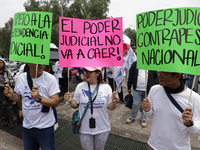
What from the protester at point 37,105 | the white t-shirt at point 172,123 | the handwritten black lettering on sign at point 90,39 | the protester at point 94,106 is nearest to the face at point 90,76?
the protester at point 94,106

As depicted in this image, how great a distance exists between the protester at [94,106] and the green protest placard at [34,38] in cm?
58

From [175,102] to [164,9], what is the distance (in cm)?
95

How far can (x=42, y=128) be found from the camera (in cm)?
192

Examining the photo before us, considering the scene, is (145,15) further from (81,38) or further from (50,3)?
(50,3)

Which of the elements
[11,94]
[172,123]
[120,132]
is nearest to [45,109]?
[11,94]

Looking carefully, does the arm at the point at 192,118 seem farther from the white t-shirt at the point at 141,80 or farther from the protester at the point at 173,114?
the white t-shirt at the point at 141,80

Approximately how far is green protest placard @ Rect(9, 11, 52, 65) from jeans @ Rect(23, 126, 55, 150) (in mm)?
940

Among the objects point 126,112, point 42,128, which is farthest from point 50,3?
point 42,128

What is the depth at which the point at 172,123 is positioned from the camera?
1505 mm

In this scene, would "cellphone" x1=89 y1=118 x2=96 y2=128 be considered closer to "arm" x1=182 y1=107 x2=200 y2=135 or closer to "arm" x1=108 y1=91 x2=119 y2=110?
"arm" x1=108 y1=91 x2=119 y2=110

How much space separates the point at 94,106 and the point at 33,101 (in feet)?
2.64

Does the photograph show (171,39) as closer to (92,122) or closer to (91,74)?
(91,74)

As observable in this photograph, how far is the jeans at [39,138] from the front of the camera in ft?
6.31

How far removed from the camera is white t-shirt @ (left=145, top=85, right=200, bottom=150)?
1419mm
